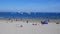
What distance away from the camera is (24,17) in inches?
302

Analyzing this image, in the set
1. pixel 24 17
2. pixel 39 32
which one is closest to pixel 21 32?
pixel 39 32

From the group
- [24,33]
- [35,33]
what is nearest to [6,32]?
[24,33]

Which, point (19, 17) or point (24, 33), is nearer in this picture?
point (24, 33)

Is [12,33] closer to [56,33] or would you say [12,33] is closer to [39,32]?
[39,32]

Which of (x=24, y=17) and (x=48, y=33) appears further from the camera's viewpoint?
(x=24, y=17)

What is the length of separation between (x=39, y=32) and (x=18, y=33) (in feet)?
1.61

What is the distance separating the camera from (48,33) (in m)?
3.96

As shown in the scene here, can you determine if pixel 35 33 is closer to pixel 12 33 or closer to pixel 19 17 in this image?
pixel 12 33

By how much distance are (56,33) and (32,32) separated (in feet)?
1.79

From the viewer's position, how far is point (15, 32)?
402 cm

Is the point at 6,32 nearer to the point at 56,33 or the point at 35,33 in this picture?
the point at 35,33

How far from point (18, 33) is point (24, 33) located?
0.13 metres

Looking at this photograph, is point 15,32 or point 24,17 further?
point 24,17

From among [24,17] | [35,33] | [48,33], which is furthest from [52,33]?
[24,17]
